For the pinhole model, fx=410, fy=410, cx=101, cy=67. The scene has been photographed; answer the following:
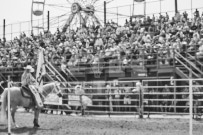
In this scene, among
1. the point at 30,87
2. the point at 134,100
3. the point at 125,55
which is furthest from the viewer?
the point at 125,55

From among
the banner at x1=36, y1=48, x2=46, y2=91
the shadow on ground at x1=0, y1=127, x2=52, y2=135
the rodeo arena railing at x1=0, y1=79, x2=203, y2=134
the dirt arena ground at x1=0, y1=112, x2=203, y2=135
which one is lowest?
the shadow on ground at x1=0, y1=127, x2=52, y2=135

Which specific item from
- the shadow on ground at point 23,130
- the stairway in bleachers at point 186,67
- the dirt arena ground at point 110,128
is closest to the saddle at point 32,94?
the dirt arena ground at point 110,128

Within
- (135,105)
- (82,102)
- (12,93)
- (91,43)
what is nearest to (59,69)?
(91,43)

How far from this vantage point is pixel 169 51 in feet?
68.8

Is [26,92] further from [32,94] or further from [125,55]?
[125,55]

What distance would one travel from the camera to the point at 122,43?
969 inches

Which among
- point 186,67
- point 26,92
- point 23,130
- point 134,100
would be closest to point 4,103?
point 26,92

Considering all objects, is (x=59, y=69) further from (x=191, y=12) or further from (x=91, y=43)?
(x=191, y=12)

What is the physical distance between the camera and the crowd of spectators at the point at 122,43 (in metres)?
21.6

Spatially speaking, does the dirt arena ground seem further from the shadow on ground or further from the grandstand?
the grandstand

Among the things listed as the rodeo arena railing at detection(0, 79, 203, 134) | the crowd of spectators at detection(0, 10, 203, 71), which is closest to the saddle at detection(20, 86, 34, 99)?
the rodeo arena railing at detection(0, 79, 203, 134)

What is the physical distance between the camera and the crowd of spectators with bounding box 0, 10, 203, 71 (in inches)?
852

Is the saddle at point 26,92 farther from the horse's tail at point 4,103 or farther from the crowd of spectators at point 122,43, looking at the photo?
the crowd of spectators at point 122,43

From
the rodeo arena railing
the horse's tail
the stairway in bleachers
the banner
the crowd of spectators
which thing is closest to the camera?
the horse's tail
